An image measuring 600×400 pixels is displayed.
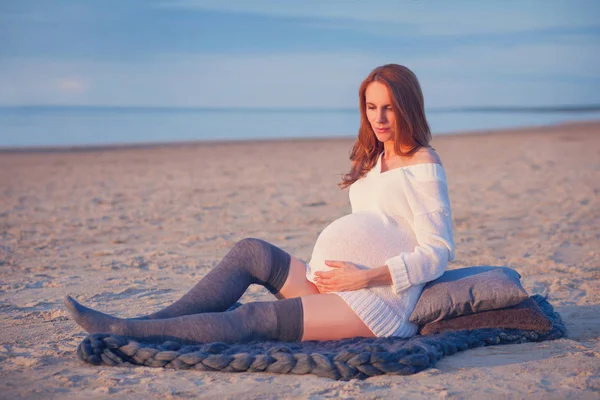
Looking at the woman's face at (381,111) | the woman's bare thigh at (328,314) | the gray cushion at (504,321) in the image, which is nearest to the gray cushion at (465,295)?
the gray cushion at (504,321)

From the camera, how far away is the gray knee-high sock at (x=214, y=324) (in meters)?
3.26

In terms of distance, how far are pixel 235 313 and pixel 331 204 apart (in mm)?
5533

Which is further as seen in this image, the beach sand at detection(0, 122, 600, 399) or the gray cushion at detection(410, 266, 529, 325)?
the gray cushion at detection(410, 266, 529, 325)

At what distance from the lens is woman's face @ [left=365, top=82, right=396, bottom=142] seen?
3586 mm

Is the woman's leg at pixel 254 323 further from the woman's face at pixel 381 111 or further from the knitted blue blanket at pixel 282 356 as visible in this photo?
the woman's face at pixel 381 111

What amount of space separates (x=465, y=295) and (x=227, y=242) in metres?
3.36

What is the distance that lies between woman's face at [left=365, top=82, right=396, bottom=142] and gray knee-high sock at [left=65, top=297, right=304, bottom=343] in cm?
95

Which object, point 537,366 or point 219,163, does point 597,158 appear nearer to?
point 219,163

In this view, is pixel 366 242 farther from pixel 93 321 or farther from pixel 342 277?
pixel 93 321

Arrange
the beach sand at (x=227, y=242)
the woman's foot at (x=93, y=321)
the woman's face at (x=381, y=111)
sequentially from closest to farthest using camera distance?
the beach sand at (x=227, y=242), the woman's foot at (x=93, y=321), the woman's face at (x=381, y=111)

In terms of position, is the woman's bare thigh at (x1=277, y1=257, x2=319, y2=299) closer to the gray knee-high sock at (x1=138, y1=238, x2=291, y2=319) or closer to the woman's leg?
the gray knee-high sock at (x1=138, y1=238, x2=291, y2=319)

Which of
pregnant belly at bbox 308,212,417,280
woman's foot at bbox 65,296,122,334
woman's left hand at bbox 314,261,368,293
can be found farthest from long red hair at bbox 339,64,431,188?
woman's foot at bbox 65,296,122,334

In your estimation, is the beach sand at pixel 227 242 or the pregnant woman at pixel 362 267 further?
the pregnant woman at pixel 362 267

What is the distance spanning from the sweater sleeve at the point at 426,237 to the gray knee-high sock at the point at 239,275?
24.2 inches
